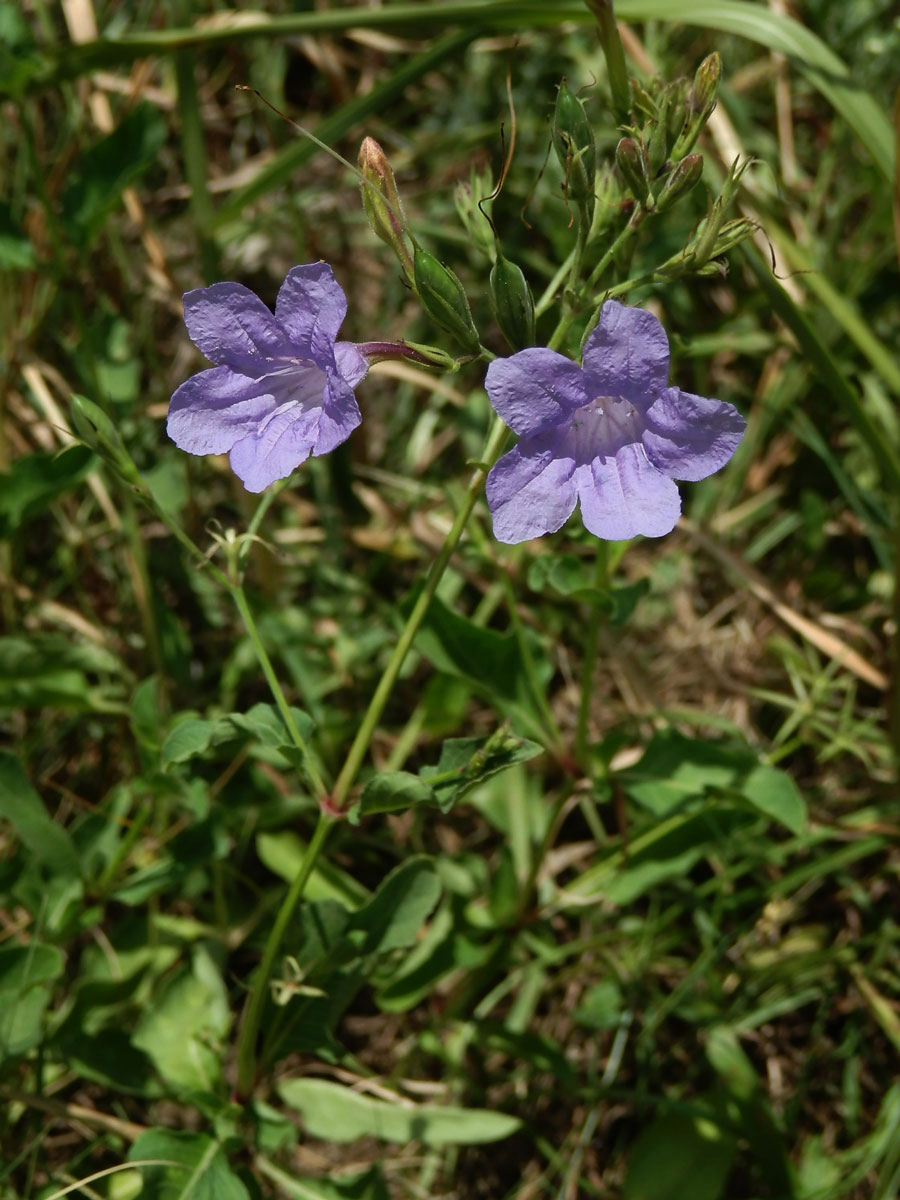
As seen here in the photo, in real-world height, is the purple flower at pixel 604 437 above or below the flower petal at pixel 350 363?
below

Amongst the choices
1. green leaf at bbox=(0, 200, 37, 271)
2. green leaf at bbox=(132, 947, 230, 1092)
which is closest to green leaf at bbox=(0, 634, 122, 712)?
green leaf at bbox=(132, 947, 230, 1092)

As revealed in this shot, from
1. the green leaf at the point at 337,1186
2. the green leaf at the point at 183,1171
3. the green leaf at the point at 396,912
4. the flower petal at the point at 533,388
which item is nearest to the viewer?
the flower petal at the point at 533,388

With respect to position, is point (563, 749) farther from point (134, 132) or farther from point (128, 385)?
point (134, 132)

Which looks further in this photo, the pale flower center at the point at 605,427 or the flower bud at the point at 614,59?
the flower bud at the point at 614,59

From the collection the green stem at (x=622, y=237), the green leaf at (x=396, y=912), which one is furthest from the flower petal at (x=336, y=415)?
the green leaf at (x=396, y=912)

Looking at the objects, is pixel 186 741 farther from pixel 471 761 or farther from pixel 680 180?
pixel 680 180

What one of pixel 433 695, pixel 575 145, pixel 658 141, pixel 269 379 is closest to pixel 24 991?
pixel 433 695

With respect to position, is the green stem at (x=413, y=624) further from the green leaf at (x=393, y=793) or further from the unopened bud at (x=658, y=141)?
the unopened bud at (x=658, y=141)

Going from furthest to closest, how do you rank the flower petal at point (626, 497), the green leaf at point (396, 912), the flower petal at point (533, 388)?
the green leaf at point (396, 912)
the flower petal at point (626, 497)
the flower petal at point (533, 388)

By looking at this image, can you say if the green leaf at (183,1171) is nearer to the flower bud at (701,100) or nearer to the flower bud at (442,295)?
the flower bud at (442,295)

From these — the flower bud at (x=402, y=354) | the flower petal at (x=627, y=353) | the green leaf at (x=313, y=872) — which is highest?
the flower bud at (x=402, y=354)
